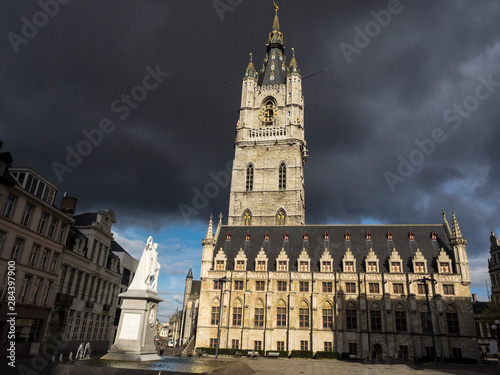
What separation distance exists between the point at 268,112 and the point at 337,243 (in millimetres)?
37553

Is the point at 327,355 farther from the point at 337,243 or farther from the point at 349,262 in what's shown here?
the point at 337,243

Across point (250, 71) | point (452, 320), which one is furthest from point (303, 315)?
point (250, 71)

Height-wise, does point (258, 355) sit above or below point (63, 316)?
below

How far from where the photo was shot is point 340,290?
41.2m

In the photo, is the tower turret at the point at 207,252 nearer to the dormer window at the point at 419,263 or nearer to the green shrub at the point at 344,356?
the green shrub at the point at 344,356

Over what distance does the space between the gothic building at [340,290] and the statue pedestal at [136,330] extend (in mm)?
17083

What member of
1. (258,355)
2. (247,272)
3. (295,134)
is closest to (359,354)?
(258,355)

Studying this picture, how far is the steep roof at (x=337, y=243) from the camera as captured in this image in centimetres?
4356

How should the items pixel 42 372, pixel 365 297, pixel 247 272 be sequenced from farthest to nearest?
pixel 247 272, pixel 365 297, pixel 42 372

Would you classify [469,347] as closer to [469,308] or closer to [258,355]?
[469,308]

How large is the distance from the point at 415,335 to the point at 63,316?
119ft

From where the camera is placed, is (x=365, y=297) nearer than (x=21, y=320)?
No

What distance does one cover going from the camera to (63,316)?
3359cm

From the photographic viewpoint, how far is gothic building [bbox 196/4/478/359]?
38375mm
